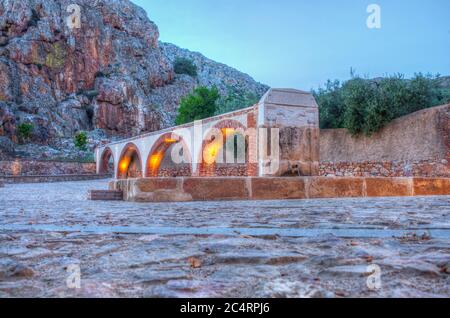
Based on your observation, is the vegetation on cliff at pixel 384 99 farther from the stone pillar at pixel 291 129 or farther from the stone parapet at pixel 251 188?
the stone pillar at pixel 291 129

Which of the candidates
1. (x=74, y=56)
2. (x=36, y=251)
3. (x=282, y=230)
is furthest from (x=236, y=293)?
(x=74, y=56)

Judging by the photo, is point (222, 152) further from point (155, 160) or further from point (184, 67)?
point (184, 67)

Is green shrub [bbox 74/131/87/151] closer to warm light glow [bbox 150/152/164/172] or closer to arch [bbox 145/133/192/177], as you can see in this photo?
arch [bbox 145/133/192/177]

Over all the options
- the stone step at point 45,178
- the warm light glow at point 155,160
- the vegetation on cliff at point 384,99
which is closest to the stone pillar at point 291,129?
the vegetation on cliff at point 384,99

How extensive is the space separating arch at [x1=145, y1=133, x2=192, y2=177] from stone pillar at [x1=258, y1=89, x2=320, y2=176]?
13.6 meters

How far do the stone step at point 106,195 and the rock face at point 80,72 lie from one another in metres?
34.7

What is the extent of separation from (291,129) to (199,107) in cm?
2697

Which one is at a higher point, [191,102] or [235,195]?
[191,102]

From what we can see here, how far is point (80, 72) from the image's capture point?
4856cm

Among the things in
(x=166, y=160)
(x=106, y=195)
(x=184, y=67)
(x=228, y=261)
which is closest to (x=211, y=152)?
(x=166, y=160)

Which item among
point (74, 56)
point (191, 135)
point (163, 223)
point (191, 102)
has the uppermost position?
point (74, 56)

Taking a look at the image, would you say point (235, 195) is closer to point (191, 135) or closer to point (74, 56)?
point (191, 135)
